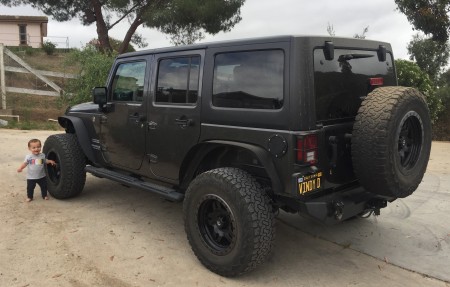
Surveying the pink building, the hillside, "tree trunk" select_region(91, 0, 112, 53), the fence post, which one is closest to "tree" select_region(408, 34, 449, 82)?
"tree trunk" select_region(91, 0, 112, 53)

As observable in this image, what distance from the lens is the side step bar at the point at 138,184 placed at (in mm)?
3879

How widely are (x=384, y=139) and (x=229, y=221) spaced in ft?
4.53

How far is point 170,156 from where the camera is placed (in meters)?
3.94

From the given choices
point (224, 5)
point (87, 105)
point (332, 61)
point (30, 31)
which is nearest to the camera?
point (332, 61)

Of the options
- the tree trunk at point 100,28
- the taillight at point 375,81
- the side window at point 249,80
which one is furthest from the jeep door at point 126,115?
the tree trunk at point 100,28

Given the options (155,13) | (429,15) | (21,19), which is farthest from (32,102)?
(21,19)

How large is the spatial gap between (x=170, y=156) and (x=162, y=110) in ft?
1.53

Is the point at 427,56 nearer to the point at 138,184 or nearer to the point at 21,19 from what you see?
the point at 138,184

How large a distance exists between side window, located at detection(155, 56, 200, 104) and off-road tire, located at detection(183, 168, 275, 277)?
2.85 ft

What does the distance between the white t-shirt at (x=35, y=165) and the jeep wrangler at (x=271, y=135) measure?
177 centimetres

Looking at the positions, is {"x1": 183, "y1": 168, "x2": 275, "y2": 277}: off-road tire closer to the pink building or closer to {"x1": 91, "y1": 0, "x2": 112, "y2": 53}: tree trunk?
{"x1": 91, "y1": 0, "x2": 112, "y2": 53}: tree trunk

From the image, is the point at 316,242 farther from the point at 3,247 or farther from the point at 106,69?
the point at 106,69

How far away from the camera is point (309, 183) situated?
3023 millimetres

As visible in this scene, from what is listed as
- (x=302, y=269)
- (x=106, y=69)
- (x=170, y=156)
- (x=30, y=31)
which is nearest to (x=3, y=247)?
(x=170, y=156)
